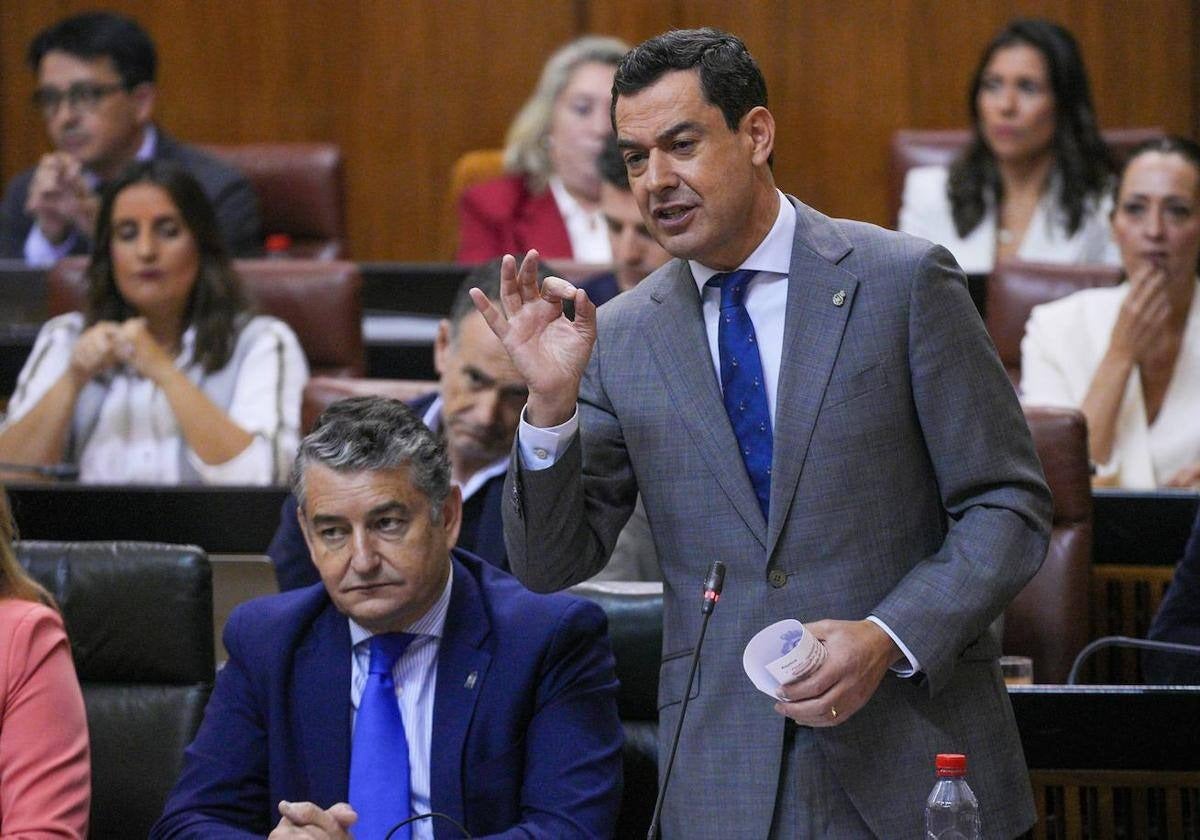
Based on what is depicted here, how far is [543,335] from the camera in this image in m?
1.71

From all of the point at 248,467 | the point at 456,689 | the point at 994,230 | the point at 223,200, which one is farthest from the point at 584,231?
the point at 456,689

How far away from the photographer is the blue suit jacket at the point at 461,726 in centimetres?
198

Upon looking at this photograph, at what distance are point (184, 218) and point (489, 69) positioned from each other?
7.43 ft

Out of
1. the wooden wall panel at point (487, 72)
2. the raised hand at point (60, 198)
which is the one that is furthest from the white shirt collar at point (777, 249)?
the wooden wall panel at point (487, 72)

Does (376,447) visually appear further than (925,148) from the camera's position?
No

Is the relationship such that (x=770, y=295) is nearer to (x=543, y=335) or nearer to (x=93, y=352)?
(x=543, y=335)

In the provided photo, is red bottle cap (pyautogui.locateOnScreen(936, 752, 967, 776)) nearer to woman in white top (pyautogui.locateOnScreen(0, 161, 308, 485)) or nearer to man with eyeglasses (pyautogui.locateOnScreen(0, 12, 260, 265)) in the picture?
woman in white top (pyautogui.locateOnScreen(0, 161, 308, 485))

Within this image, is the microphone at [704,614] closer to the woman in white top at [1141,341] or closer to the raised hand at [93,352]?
the woman in white top at [1141,341]

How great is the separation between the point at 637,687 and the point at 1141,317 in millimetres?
1669

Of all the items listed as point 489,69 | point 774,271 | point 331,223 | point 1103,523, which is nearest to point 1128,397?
point 1103,523

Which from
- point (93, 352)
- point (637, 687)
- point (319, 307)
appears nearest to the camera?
point (637, 687)

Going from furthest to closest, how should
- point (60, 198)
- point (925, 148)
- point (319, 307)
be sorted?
1. point (925, 148)
2. point (60, 198)
3. point (319, 307)

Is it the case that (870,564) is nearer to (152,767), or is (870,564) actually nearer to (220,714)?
(220,714)

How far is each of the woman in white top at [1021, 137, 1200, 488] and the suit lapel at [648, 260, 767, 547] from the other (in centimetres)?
172
